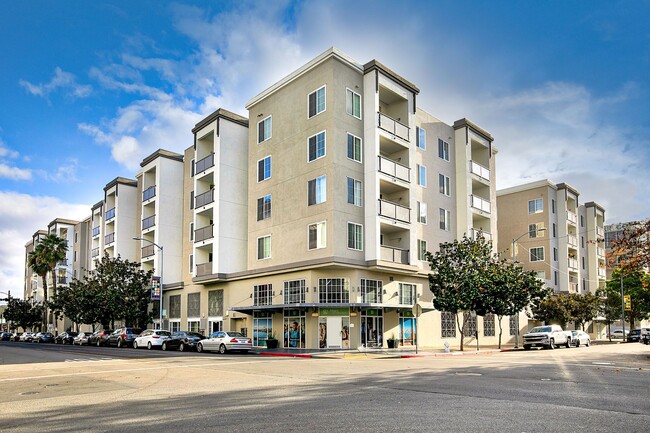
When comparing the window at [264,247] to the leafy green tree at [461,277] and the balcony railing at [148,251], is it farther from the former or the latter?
the balcony railing at [148,251]

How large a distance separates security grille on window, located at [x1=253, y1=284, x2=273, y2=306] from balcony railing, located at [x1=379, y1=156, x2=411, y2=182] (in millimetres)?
11251

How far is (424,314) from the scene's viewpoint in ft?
140

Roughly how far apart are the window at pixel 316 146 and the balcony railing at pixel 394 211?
16.6 feet

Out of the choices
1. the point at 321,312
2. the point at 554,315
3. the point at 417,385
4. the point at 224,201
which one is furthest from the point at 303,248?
the point at 554,315

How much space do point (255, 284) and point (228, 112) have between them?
14.3 m

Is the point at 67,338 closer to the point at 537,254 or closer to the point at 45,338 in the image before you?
the point at 45,338

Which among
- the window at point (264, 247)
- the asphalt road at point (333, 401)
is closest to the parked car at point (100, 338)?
the window at point (264, 247)

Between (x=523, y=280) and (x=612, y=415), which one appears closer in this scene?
(x=612, y=415)

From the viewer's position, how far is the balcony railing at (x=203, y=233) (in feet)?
147

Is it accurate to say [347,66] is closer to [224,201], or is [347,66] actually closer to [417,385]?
[224,201]

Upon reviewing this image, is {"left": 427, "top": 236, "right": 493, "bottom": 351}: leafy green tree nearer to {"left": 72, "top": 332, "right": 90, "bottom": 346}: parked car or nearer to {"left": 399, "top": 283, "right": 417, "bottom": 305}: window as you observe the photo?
{"left": 399, "top": 283, "right": 417, "bottom": 305}: window

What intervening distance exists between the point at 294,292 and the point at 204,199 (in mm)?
13210

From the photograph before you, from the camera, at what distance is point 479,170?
49094 mm

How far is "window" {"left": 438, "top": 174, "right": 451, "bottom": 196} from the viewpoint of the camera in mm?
46188
